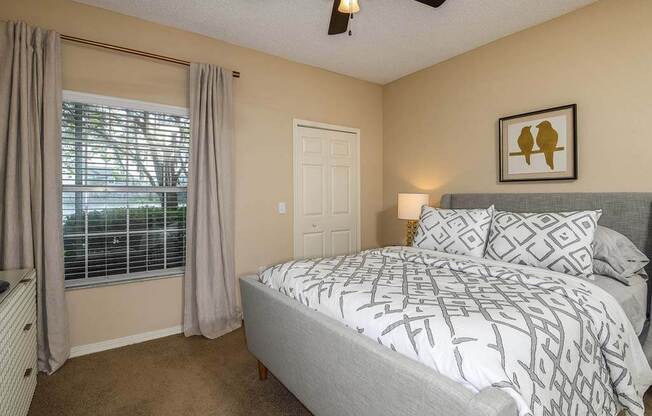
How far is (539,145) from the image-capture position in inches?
111

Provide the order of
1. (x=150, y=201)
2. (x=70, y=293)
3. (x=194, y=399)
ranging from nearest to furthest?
(x=194, y=399)
(x=70, y=293)
(x=150, y=201)

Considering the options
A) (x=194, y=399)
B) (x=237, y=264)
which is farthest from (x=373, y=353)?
(x=237, y=264)

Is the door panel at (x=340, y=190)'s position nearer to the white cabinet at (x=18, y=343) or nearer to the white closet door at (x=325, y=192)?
the white closet door at (x=325, y=192)

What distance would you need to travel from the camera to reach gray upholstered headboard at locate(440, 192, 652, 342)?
225cm

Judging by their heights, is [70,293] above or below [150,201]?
below

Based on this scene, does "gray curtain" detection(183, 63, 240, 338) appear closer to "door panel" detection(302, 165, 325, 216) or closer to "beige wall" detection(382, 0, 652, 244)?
"door panel" detection(302, 165, 325, 216)

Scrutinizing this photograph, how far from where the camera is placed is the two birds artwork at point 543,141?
9.02 ft

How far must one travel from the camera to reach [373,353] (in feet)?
4.15

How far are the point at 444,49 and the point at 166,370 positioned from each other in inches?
141

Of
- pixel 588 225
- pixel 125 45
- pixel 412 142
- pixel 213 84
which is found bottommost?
pixel 588 225

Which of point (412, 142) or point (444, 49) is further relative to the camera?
point (412, 142)

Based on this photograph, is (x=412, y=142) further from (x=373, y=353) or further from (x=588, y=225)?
(x=373, y=353)

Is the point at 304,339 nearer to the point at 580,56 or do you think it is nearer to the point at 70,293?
the point at 70,293

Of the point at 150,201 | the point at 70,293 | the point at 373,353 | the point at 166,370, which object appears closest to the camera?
the point at 373,353
